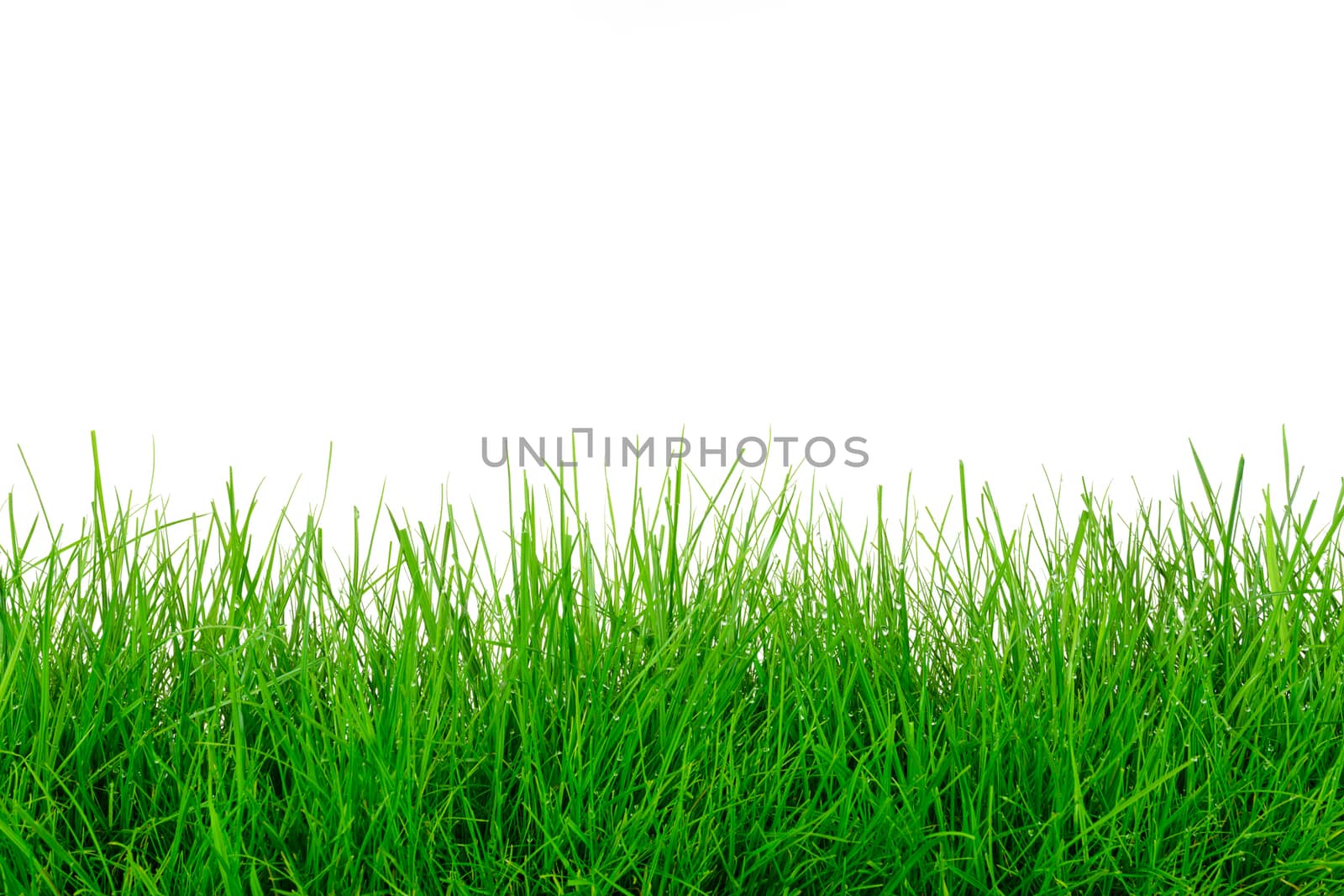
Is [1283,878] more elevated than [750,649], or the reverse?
[750,649]

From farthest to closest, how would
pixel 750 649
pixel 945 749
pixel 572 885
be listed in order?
1. pixel 750 649
2. pixel 945 749
3. pixel 572 885

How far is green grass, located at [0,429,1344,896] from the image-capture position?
131 cm

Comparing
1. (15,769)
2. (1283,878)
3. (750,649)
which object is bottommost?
(1283,878)

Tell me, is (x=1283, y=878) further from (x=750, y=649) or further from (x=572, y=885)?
(x=572, y=885)

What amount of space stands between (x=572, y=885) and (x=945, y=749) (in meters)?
0.52

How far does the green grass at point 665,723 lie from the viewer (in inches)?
51.8

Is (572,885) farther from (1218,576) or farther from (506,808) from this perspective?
(1218,576)

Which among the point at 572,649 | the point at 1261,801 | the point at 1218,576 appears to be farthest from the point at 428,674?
the point at 1218,576

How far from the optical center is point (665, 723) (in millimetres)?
1407

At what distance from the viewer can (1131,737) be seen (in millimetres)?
1390

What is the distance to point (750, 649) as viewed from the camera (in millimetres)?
1555

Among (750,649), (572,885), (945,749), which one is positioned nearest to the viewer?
(572,885)

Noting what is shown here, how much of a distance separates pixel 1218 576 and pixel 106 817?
5.61ft

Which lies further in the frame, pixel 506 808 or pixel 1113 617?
pixel 1113 617
